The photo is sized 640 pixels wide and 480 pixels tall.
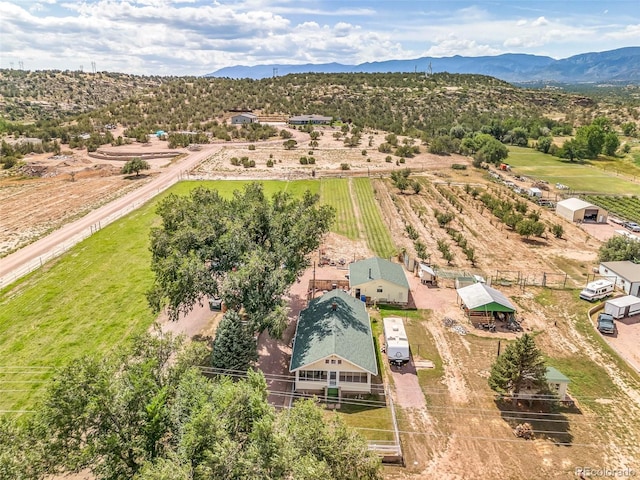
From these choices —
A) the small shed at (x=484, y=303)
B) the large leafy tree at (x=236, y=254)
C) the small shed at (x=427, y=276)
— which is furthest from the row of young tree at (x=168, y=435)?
the small shed at (x=427, y=276)

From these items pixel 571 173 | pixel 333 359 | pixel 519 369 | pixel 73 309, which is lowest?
pixel 73 309

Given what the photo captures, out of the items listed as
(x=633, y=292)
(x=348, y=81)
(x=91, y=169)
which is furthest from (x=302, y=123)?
(x=633, y=292)

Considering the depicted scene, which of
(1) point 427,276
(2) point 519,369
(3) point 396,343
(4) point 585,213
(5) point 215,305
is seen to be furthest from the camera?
(4) point 585,213

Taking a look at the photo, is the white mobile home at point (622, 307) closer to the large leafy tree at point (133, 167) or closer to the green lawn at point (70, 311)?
the green lawn at point (70, 311)

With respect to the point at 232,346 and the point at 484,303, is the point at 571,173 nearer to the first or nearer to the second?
the point at 484,303

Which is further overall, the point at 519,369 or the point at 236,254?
the point at 236,254

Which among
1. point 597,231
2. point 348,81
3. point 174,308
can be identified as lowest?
point 597,231

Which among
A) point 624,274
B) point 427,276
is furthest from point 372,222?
point 624,274

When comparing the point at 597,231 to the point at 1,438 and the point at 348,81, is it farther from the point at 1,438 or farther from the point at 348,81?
the point at 348,81
